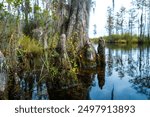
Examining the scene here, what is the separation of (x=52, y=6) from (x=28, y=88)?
5.84m

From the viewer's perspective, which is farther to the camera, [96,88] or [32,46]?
[32,46]

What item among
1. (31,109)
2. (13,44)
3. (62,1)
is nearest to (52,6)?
(62,1)

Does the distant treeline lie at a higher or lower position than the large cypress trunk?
lower

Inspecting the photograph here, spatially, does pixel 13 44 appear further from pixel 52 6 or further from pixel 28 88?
pixel 52 6

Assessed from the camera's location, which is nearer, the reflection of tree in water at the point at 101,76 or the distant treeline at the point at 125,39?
the reflection of tree in water at the point at 101,76

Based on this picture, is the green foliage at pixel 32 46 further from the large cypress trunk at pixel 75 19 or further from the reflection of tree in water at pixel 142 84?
the reflection of tree in water at pixel 142 84

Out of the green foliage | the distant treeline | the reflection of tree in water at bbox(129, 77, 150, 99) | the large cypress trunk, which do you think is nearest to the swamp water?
the reflection of tree in water at bbox(129, 77, 150, 99)

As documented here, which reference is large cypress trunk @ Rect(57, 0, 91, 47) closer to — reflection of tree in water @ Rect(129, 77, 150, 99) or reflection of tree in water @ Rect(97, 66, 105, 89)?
reflection of tree in water @ Rect(97, 66, 105, 89)

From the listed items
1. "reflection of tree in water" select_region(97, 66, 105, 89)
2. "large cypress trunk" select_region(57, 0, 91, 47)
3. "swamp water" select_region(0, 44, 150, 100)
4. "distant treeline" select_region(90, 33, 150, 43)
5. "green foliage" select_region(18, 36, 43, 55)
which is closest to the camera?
"swamp water" select_region(0, 44, 150, 100)

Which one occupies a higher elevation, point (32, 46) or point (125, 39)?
point (125, 39)

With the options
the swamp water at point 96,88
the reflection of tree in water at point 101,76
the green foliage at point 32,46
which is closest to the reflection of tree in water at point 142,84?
the swamp water at point 96,88

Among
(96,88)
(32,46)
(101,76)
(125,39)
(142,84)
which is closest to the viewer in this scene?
(96,88)

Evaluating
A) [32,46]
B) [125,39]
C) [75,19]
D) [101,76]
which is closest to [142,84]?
[101,76]

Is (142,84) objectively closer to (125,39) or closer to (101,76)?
(101,76)
